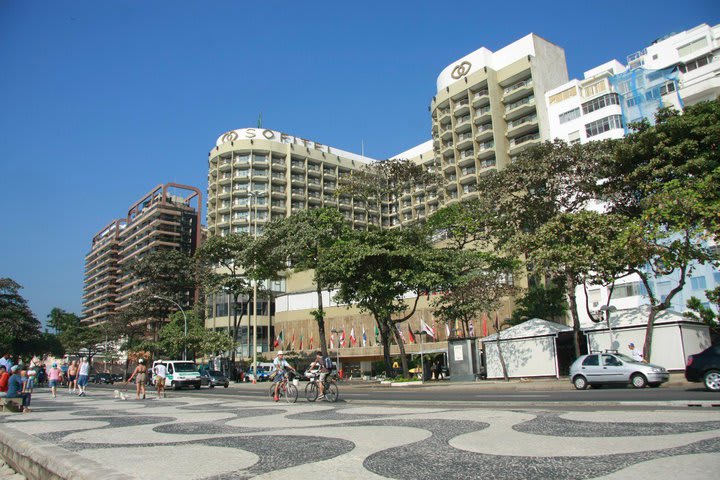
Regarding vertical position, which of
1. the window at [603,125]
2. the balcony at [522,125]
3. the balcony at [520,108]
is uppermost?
the balcony at [520,108]

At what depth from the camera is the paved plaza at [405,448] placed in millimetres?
5113

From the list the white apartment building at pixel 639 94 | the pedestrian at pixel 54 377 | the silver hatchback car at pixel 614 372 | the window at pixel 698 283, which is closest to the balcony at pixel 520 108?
the white apartment building at pixel 639 94

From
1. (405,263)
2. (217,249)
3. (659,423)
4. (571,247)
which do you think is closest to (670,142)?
(571,247)

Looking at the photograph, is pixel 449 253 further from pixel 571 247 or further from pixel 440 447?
pixel 440 447

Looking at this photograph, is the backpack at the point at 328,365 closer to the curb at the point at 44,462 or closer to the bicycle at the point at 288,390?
the bicycle at the point at 288,390

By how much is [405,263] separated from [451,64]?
210 feet

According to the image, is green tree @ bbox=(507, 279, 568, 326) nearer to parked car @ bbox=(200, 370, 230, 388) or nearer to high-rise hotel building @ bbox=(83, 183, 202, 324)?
parked car @ bbox=(200, 370, 230, 388)

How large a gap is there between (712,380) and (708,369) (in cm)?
32

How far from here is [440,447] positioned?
6.62 meters

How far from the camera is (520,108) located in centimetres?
7556

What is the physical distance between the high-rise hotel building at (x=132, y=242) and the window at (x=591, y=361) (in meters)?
94.6

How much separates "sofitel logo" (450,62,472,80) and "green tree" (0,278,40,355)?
238 ft

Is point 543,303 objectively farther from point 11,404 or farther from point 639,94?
point 639,94

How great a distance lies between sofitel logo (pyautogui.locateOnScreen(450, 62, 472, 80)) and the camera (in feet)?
279
